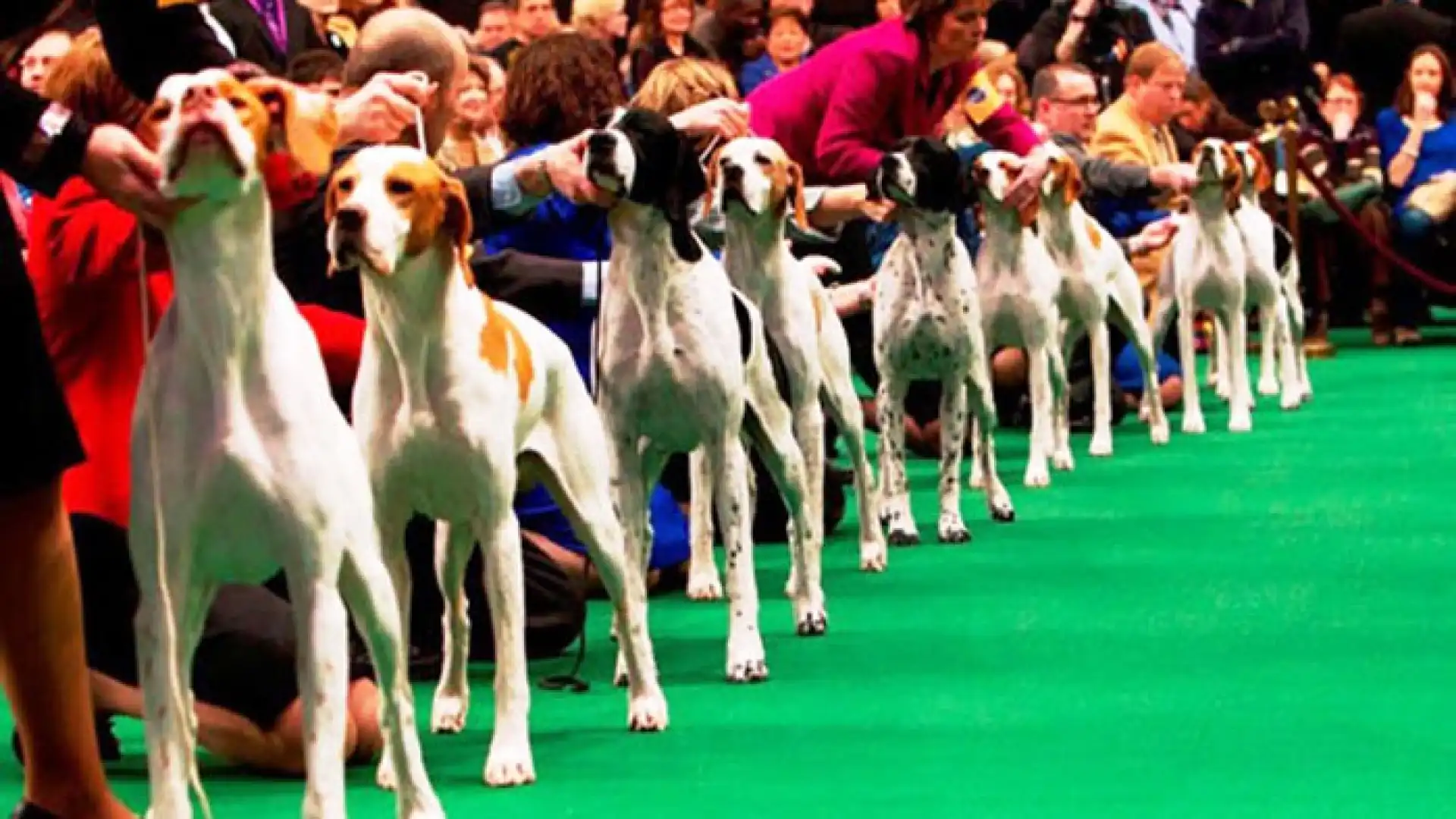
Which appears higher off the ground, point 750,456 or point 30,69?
point 30,69

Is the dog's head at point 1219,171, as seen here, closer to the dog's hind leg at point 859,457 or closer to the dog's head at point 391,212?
the dog's hind leg at point 859,457

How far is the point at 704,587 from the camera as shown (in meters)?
7.41

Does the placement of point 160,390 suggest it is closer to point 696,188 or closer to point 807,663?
point 696,188

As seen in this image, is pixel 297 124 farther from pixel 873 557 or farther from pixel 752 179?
pixel 873 557

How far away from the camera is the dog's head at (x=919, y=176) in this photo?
7.88 m

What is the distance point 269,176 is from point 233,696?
58.5 inches

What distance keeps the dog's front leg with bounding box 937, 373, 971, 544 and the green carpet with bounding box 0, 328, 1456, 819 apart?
0.32ft

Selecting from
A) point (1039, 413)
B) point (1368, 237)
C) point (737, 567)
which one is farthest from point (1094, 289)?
point (1368, 237)

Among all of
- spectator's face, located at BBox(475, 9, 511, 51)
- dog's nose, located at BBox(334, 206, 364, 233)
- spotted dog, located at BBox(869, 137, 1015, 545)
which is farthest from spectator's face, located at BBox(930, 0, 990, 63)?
spectator's face, located at BBox(475, 9, 511, 51)

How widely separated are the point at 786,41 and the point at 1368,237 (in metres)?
3.30

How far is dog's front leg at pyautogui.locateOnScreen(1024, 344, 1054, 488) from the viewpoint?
980 cm

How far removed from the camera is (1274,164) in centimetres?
1526

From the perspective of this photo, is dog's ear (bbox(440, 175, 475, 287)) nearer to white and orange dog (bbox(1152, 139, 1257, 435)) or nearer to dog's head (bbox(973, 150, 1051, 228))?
dog's head (bbox(973, 150, 1051, 228))

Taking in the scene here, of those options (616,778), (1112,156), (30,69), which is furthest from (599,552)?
(1112,156)
